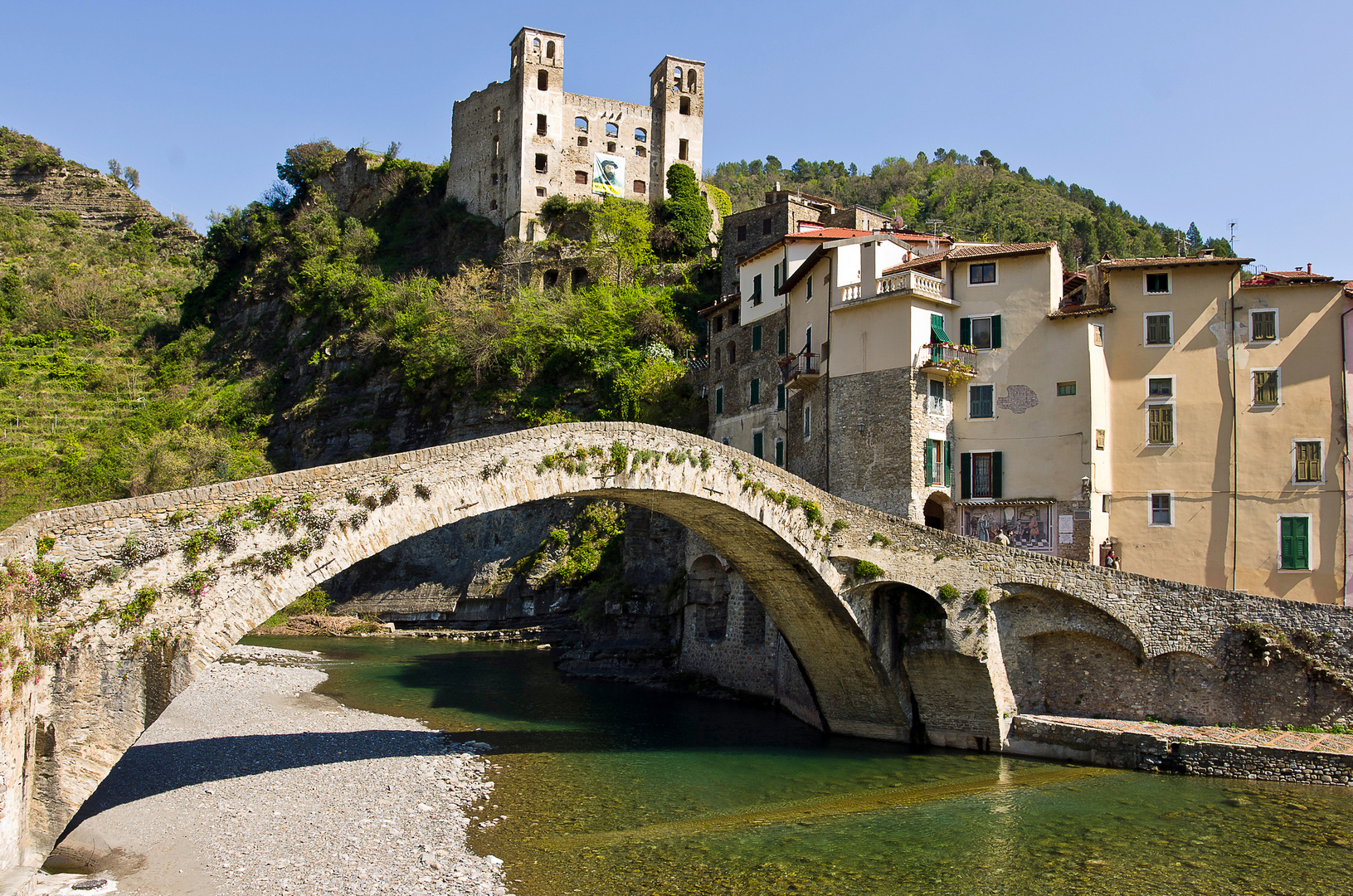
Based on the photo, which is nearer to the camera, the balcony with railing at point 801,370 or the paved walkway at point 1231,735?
the paved walkway at point 1231,735

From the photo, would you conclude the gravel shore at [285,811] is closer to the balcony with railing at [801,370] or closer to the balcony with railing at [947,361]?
the balcony with railing at [801,370]

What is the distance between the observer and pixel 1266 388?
25422mm

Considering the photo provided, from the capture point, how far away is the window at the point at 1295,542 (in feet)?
81.1

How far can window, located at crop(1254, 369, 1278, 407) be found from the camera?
2533 cm

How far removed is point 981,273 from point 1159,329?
16.3 feet

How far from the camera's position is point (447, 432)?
168 feet

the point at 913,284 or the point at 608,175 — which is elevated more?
the point at 608,175

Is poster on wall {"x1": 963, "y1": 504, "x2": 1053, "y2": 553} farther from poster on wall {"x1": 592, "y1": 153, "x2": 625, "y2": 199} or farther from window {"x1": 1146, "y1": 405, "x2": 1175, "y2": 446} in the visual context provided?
poster on wall {"x1": 592, "y1": 153, "x2": 625, "y2": 199}

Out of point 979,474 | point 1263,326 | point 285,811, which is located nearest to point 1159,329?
point 1263,326

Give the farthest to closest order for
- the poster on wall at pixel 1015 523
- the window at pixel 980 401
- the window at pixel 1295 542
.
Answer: the window at pixel 980 401 → the poster on wall at pixel 1015 523 → the window at pixel 1295 542

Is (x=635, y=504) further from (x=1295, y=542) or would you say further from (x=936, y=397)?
(x=1295, y=542)

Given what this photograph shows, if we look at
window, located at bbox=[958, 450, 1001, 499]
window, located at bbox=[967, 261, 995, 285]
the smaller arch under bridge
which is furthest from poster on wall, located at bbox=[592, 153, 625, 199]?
the smaller arch under bridge

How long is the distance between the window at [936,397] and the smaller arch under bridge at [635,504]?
20.4 feet

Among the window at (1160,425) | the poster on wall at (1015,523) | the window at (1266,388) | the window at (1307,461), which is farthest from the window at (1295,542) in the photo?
the poster on wall at (1015,523)
